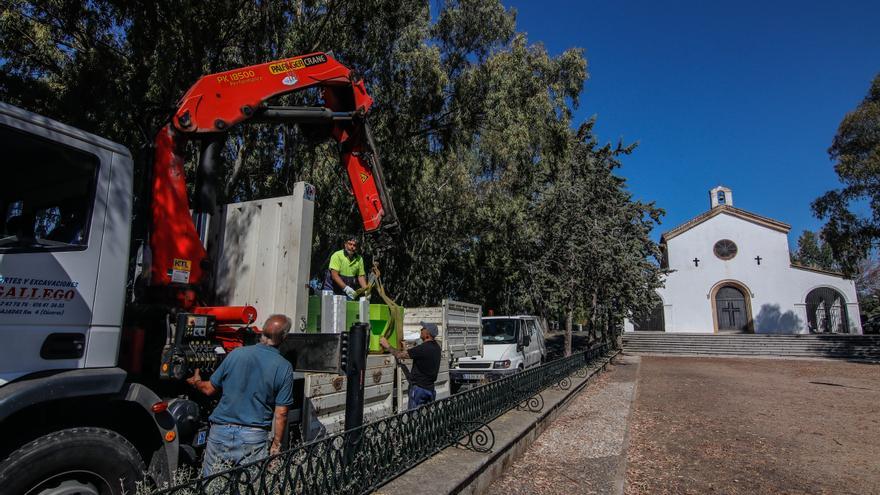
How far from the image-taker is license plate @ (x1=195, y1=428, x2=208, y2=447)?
369cm

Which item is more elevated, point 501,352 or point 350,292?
point 350,292

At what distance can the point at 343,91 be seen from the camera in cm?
618

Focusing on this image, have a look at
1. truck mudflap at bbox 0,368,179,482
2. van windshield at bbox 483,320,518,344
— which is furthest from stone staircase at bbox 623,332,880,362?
truck mudflap at bbox 0,368,179,482

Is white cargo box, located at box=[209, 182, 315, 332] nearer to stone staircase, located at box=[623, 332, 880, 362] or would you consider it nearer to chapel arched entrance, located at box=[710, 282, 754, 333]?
stone staircase, located at box=[623, 332, 880, 362]

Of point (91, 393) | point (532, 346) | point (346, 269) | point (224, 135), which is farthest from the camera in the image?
point (532, 346)

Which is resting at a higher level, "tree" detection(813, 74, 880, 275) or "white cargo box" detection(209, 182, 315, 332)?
"tree" detection(813, 74, 880, 275)

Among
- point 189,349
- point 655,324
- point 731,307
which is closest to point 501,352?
point 189,349

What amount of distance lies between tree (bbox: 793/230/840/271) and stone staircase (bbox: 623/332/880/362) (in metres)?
57.2

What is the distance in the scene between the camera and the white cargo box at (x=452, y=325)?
29.1 feet

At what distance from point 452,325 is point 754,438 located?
5.31 meters

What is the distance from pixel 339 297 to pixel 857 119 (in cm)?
2701

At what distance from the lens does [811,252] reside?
7956 cm

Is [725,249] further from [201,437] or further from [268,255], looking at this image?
[201,437]

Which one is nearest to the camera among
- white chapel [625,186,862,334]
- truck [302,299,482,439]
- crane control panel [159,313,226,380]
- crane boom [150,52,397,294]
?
crane control panel [159,313,226,380]
